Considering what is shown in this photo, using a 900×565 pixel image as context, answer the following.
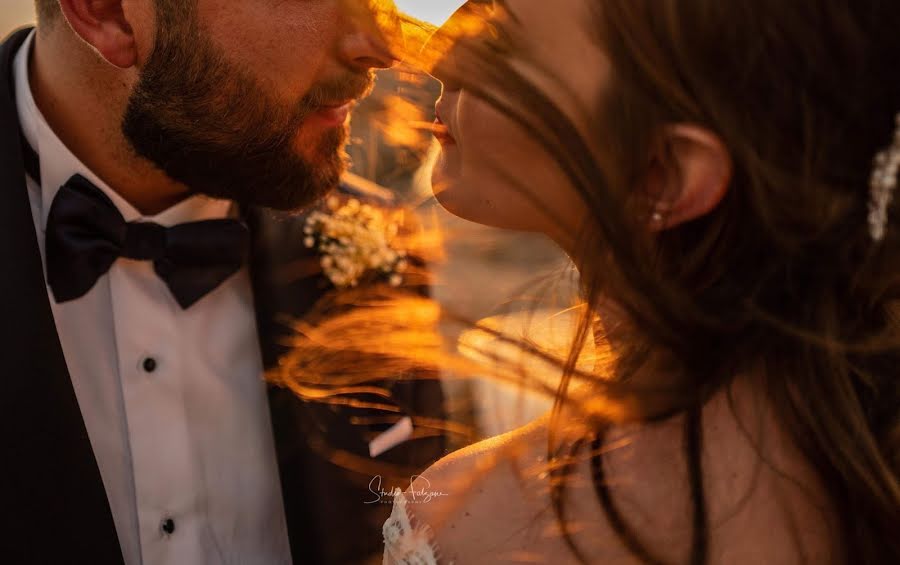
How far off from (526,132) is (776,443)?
1.84 feet

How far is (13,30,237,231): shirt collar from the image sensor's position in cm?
187

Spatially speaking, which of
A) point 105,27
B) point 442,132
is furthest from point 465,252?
point 105,27

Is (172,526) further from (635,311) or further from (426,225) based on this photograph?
(635,311)

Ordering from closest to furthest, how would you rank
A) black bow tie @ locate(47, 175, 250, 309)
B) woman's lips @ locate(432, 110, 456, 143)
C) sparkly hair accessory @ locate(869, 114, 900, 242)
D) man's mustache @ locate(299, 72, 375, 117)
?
sparkly hair accessory @ locate(869, 114, 900, 242), woman's lips @ locate(432, 110, 456, 143), black bow tie @ locate(47, 175, 250, 309), man's mustache @ locate(299, 72, 375, 117)

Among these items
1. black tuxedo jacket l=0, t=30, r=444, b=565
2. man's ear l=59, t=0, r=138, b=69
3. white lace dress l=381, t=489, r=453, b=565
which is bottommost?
white lace dress l=381, t=489, r=453, b=565

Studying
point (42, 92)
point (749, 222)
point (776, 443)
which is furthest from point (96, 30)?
point (776, 443)

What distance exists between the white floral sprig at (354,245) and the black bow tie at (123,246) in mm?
198

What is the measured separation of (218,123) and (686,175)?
1367 millimetres

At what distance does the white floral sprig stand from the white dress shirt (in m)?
0.25

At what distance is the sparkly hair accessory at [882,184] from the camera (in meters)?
0.99

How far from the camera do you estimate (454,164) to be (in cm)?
127

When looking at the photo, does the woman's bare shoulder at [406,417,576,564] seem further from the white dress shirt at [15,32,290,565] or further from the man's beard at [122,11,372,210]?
the man's beard at [122,11,372,210]

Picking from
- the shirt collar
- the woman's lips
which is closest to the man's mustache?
the shirt collar

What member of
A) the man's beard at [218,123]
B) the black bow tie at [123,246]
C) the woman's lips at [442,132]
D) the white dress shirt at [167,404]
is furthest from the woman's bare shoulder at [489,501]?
the man's beard at [218,123]
